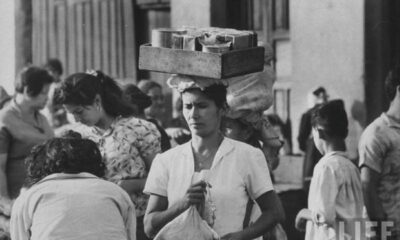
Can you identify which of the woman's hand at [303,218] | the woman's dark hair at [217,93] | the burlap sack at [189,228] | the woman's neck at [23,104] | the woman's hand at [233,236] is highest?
the woman's dark hair at [217,93]

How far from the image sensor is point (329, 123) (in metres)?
6.88

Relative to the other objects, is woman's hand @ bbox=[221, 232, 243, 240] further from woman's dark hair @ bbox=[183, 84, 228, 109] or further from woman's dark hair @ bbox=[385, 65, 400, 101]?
woman's dark hair @ bbox=[385, 65, 400, 101]

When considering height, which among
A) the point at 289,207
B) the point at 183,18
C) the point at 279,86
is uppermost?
the point at 183,18

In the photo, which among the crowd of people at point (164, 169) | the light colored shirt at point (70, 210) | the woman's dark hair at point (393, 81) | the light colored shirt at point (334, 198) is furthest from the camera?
the woman's dark hair at point (393, 81)

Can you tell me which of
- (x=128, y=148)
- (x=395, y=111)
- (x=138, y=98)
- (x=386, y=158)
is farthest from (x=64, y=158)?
(x=138, y=98)

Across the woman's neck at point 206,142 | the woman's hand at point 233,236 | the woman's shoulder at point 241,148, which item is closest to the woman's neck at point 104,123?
the woman's neck at point 206,142

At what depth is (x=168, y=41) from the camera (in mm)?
5973

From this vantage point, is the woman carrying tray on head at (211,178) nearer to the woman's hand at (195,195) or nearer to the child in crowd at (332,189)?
the woman's hand at (195,195)

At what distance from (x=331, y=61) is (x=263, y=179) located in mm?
6665

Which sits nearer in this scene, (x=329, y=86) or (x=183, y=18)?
(x=329, y=86)

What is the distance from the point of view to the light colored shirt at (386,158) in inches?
280

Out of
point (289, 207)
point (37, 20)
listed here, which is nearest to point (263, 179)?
point (289, 207)

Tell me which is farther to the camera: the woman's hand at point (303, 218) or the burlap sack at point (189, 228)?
the woman's hand at point (303, 218)

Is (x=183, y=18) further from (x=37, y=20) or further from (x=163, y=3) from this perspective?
(x=37, y=20)
